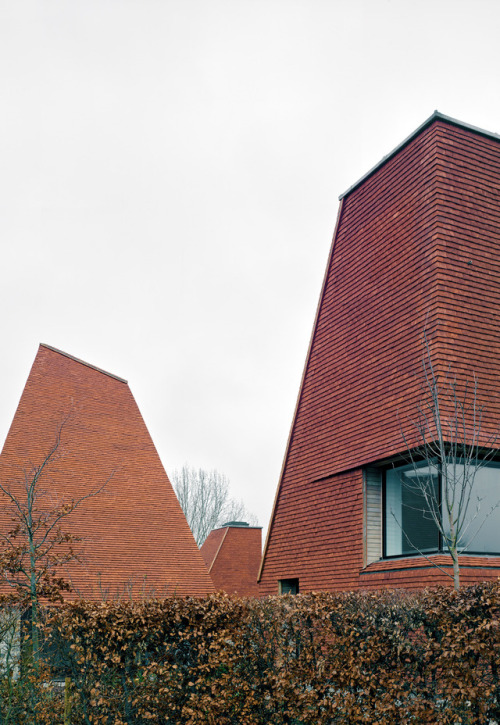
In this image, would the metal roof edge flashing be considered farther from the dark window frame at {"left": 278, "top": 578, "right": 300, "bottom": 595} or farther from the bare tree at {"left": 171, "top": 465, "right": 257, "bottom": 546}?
the bare tree at {"left": 171, "top": 465, "right": 257, "bottom": 546}

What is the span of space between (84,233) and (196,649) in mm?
20145

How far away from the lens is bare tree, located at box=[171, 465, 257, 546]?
55.6 meters

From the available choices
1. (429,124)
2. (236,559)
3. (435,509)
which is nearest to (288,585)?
(435,509)

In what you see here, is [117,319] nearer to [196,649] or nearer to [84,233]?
[84,233]

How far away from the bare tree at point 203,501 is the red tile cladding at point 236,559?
Answer: 22.6m

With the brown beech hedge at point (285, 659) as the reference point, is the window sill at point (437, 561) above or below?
above

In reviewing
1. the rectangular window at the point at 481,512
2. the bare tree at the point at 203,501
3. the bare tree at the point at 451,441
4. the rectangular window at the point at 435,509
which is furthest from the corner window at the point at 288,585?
the bare tree at the point at 203,501

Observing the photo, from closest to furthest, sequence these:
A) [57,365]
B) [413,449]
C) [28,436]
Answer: [413,449] → [28,436] → [57,365]

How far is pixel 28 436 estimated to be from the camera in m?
19.7

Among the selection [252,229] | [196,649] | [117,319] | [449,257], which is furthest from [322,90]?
[252,229]

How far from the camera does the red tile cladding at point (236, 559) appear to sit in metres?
31.0

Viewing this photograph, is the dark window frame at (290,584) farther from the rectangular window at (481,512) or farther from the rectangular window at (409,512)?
the rectangular window at (481,512)

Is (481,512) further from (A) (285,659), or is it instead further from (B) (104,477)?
(B) (104,477)

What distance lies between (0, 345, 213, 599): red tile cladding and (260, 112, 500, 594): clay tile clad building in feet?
17.5
